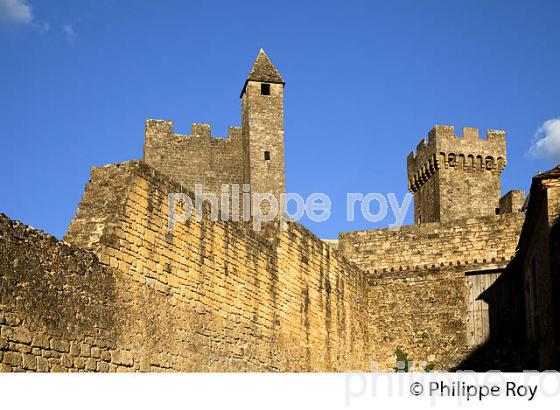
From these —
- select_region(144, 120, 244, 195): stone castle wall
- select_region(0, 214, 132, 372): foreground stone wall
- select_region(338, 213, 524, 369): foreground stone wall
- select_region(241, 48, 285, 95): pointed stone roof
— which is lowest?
select_region(0, 214, 132, 372): foreground stone wall

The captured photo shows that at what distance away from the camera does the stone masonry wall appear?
12453 mm

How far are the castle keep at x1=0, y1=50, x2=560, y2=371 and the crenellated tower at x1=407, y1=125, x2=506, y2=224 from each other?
53.5 feet

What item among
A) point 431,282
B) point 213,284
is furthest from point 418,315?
point 213,284

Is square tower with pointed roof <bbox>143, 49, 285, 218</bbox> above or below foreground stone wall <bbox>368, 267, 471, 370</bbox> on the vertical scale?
above

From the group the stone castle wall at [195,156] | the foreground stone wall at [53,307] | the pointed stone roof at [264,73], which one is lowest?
the foreground stone wall at [53,307]

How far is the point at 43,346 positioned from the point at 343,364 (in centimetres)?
1167

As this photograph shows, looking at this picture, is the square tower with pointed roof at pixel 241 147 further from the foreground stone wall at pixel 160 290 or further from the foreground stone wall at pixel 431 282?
the foreground stone wall at pixel 160 290

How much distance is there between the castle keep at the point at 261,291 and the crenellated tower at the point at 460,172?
16315 millimetres

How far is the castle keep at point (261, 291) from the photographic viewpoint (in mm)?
10719

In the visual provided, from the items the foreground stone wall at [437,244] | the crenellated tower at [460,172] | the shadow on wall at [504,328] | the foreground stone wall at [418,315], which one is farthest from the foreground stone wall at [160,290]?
the crenellated tower at [460,172]

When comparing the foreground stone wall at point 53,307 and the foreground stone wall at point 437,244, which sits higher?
the foreground stone wall at point 437,244

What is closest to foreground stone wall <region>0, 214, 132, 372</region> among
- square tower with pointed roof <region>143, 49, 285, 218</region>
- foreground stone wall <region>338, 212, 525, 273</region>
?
foreground stone wall <region>338, 212, 525, 273</region>

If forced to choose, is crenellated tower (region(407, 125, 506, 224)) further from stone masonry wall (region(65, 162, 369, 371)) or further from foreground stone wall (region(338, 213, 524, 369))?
stone masonry wall (region(65, 162, 369, 371))

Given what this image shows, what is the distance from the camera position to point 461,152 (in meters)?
41.2
